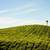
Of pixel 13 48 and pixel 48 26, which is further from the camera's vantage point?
pixel 48 26

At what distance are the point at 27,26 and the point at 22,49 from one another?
1479cm

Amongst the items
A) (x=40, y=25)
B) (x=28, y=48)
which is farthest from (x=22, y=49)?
(x=40, y=25)

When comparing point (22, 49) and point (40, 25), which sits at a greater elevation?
point (40, 25)

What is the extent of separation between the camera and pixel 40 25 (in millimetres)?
22109

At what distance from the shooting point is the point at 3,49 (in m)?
7.86

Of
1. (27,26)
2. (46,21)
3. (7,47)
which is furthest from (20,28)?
(7,47)

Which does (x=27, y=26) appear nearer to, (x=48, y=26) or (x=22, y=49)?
(x=48, y=26)

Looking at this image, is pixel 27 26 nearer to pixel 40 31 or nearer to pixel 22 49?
pixel 40 31

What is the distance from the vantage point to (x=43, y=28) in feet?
70.4

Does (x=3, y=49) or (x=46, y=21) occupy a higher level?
(x=46, y=21)

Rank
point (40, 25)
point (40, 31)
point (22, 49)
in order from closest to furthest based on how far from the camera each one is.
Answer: point (22, 49) < point (40, 31) < point (40, 25)

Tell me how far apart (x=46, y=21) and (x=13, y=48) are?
595 inches

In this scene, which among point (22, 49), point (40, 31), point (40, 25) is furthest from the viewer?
point (40, 25)

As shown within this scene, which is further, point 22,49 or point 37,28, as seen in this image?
point 37,28
